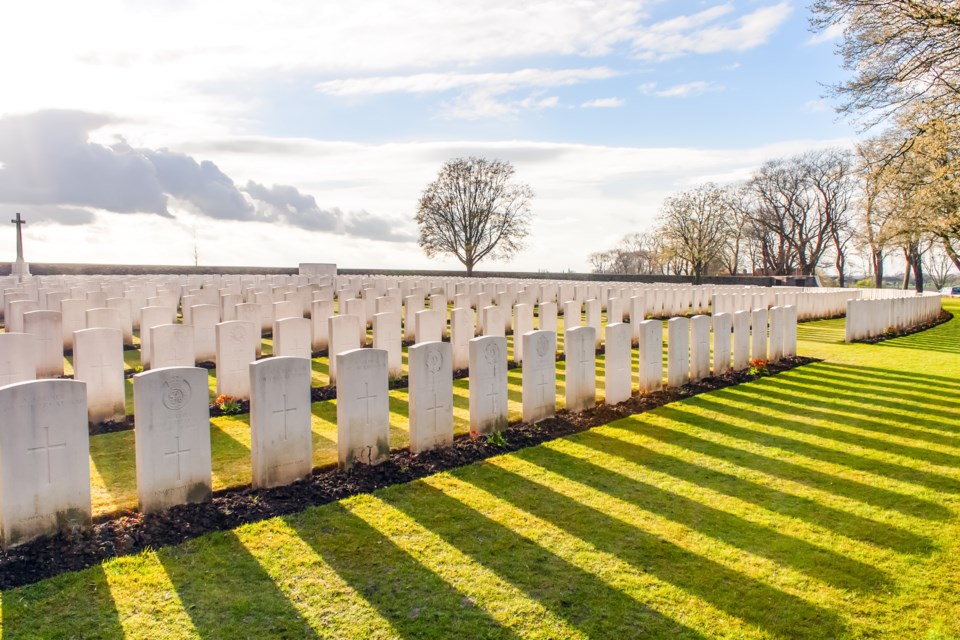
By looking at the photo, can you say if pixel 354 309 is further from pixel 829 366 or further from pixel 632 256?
pixel 632 256

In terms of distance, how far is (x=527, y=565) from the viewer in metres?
3.81

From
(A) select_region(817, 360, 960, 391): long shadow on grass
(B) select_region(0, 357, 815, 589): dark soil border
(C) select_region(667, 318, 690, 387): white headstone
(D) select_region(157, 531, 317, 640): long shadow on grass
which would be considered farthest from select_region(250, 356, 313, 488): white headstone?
(A) select_region(817, 360, 960, 391): long shadow on grass

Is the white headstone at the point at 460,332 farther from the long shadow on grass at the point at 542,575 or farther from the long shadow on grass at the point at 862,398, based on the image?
the long shadow on grass at the point at 542,575

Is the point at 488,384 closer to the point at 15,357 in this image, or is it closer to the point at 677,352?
the point at 677,352

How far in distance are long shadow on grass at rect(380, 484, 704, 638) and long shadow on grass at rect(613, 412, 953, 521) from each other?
226 centimetres

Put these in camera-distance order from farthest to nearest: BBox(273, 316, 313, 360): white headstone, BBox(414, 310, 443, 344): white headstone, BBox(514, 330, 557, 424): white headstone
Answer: BBox(414, 310, 443, 344): white headstone
BBox(273, 316, 313, 360): white headstone
BBox(514, 330, 557, 424): white headstone

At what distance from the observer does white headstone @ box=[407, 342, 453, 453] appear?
18.4ft

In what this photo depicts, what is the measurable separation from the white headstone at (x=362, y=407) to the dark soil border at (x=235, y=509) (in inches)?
5.6

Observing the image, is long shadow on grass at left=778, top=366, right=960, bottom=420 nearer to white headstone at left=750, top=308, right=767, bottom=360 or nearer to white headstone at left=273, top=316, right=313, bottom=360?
white headstone at left=750, top=308, right=767, bottom=360

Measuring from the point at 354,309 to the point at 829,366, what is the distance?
8.59m

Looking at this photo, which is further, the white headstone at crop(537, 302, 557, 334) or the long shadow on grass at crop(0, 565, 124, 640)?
the white headstone at crop(537, 302, 557, 334)

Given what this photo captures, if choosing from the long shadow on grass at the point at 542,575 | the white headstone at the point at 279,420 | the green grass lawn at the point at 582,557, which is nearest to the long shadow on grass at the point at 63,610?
the green grass lawn at the point at 582,557

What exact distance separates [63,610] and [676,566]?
11.4 ft

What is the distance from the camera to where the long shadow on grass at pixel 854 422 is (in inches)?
246
